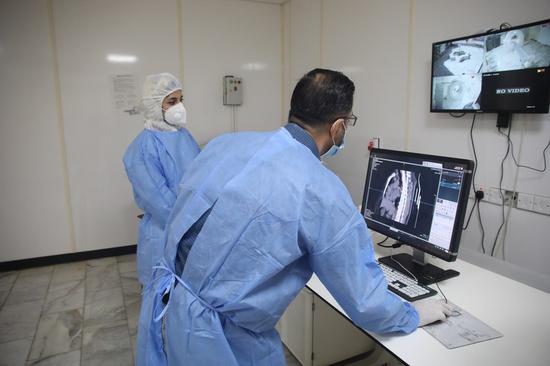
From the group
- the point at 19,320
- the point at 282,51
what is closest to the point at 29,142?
the point at 19,320

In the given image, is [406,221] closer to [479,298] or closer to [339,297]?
[479,298]

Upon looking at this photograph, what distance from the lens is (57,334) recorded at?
2.51 metres

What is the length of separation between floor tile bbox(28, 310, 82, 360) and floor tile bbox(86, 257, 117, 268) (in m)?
0.89

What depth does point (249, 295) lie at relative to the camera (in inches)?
37.7

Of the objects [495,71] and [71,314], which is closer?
[495,71]

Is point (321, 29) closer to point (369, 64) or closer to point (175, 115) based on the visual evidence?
point (369, 64)

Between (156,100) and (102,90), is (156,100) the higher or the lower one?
the lower one

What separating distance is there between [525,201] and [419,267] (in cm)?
86

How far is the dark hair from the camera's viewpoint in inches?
42.8

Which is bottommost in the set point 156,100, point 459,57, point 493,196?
point 493,196

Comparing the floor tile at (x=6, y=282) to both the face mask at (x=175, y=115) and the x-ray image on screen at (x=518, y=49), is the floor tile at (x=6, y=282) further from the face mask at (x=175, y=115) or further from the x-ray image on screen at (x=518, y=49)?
the x-ray image on screen at (x=518, y=49)

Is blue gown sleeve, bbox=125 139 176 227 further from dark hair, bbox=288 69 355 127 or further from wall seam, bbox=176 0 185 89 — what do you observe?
wall seam, bbox=176 0 185 89

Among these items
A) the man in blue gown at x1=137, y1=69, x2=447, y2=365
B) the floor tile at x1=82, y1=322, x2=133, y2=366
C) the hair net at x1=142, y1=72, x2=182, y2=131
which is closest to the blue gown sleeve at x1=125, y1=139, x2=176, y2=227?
the hair net at x1=142, y1=72, x2=182, y2=131

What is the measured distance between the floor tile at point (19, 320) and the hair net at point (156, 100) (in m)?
1.59
